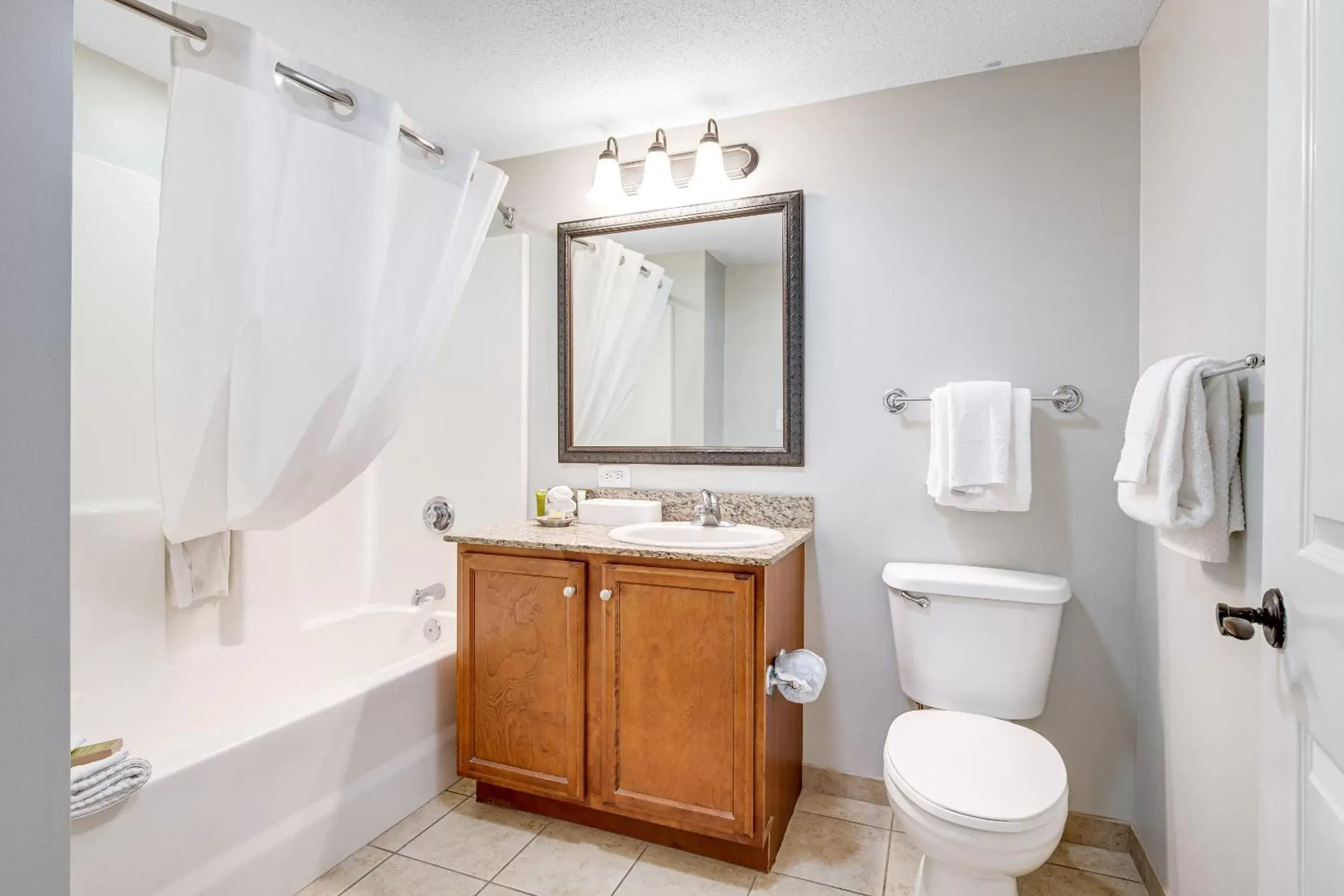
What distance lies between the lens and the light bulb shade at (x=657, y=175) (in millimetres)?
2158

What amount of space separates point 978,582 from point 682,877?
3.72 feet

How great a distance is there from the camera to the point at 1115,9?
1.66m

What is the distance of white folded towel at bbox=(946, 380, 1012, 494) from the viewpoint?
1794mm

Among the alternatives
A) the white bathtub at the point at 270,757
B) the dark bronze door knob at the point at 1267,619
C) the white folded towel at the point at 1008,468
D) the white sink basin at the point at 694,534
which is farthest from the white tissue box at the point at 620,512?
the dark bronze door knob at the point at 1267,619

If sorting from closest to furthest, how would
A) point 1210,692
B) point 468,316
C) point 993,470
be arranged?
point 1210,692
point 993,470
point 468,316

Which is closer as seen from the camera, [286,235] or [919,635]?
[286,235]

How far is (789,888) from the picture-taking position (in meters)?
1.68

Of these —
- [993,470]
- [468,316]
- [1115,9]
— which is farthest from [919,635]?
[468,316]

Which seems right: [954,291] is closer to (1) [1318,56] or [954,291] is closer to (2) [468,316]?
(1) [1318,56]

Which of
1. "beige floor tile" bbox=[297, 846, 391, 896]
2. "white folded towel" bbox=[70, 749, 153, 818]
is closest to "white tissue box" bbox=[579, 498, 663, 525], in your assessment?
"beige floor tile" bbox=[297, 846, 391, 896]

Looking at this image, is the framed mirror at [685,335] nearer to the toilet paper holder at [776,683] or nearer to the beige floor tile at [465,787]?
the toilet paper holder at [776,683]

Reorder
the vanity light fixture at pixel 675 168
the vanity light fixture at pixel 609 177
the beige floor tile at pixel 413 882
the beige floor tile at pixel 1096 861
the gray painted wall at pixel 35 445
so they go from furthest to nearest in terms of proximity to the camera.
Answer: the vanity light fixture at pixel 609 177 < the vanity light fixture at pixel 675 168 < the beige floor tile at pixel 1096 861 < the beige floor tile at pixel 413 882 < the gray painted wall at pixel 35 445

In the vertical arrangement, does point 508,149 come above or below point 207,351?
above

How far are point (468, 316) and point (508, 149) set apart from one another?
2.18ft
